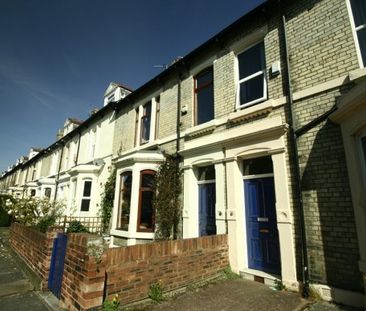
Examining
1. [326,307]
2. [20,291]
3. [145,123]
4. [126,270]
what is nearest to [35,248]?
[20,291]

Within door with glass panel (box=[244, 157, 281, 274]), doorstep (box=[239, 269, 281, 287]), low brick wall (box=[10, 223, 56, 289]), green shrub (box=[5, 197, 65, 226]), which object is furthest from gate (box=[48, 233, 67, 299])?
green shrub (box=[5, 197, 65, 226])

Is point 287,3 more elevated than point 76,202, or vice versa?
point 287,3

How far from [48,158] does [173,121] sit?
18473 millimetres

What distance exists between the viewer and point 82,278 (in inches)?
129

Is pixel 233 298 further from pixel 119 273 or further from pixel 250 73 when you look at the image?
pixel 250 73

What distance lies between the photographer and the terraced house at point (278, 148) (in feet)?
14.2

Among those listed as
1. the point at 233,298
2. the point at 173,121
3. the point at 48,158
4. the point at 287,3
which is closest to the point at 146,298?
the point at 233,298

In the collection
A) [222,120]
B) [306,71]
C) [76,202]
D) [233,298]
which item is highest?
[306,71]

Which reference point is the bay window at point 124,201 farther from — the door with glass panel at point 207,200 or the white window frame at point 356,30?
the white window frame at point 356,30

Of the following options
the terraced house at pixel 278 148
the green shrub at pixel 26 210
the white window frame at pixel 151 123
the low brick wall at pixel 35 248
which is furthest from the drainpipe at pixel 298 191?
the green shrub at pixel 26 210

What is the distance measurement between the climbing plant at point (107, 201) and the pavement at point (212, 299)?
17.6 feet

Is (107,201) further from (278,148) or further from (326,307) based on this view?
(326,307)

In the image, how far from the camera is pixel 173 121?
882cm

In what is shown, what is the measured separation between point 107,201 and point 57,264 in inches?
258
